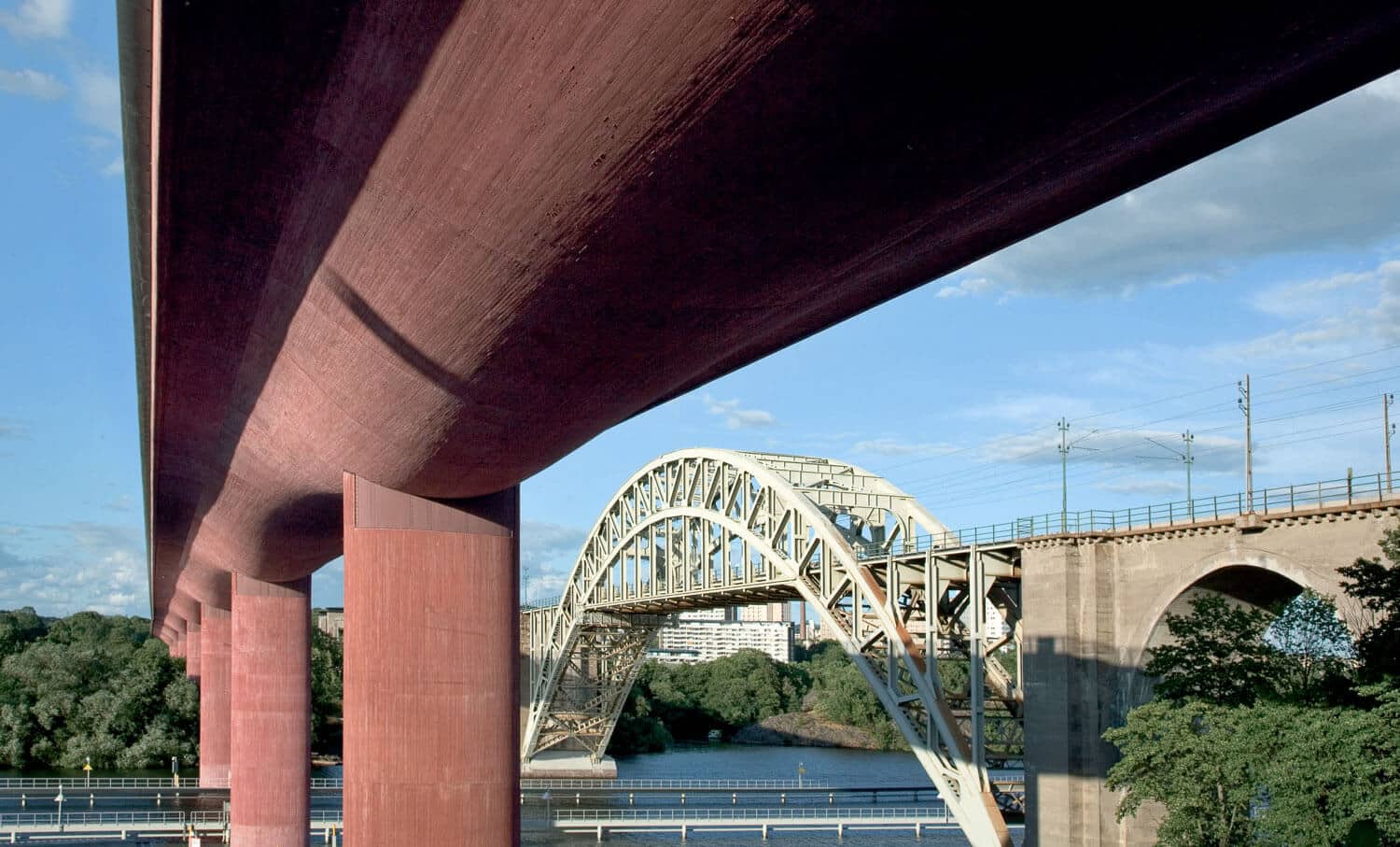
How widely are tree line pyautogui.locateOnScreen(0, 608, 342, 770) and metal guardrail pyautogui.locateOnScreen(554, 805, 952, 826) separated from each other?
92.6 feet

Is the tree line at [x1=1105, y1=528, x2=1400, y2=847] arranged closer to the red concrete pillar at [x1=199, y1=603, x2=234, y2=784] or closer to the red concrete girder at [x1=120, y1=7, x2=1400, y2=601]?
the red concrete girder at [x1=120, y1=7, x2=1400, y2=601]

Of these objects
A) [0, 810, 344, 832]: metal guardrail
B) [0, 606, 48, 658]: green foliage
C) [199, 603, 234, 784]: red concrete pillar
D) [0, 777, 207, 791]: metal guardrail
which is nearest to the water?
[0, 810, 344, 832]: metal guardrail

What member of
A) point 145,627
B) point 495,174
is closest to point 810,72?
point 495,174

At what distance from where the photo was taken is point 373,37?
6.84 meters

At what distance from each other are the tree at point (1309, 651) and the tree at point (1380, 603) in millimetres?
823

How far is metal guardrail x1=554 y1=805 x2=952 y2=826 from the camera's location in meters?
47.5

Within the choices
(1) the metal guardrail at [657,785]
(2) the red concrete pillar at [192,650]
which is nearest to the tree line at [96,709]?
(2) the red concrete pillar at [192,650]

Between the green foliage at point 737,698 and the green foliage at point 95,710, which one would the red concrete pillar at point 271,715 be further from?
the green foliage at point 737,698

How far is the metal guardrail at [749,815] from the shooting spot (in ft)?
156

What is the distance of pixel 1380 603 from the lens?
21422 millimetres

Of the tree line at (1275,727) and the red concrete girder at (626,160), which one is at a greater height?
the red concrete girder at (626,160)

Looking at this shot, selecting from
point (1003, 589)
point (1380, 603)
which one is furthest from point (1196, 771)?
point (1003, 589)

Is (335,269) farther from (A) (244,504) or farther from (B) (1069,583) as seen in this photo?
(B) (1069,583)

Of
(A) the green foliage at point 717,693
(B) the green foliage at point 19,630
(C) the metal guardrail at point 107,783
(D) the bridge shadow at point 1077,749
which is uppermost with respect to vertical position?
(D) the bridge shadow at point 1077,749
